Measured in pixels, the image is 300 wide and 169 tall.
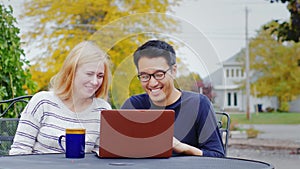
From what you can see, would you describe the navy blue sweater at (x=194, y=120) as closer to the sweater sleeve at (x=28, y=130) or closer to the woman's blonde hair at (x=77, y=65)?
the woman's blonde hair at (x=77, y=65)

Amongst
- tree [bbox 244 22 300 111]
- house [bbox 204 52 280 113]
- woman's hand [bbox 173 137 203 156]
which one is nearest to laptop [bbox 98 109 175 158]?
woman's hand [bbox 173 137 203 156]

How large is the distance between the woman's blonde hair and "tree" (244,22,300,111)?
25975mm

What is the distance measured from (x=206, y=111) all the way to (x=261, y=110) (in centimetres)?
4288

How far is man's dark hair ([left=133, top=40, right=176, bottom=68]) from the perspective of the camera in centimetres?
238

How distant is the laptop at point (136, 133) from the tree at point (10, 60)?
1767 mm

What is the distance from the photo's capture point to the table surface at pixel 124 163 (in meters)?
2.08

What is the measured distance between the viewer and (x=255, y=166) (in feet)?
6.96

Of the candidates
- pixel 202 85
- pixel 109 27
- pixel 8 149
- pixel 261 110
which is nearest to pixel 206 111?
pixel 202 85

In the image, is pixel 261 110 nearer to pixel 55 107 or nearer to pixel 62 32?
pixel 62 32

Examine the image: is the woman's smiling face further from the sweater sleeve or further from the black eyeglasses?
the black eyeglasses

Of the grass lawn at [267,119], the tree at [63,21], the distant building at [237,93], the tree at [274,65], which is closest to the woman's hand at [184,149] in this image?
the tree at [63,21]

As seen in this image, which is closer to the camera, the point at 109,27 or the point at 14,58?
the point at 109,27

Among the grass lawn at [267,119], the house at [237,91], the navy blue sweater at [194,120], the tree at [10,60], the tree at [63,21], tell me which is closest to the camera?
the navy blue sweater at [194,120]

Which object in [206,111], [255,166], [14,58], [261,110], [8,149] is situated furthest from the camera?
[261,110]
